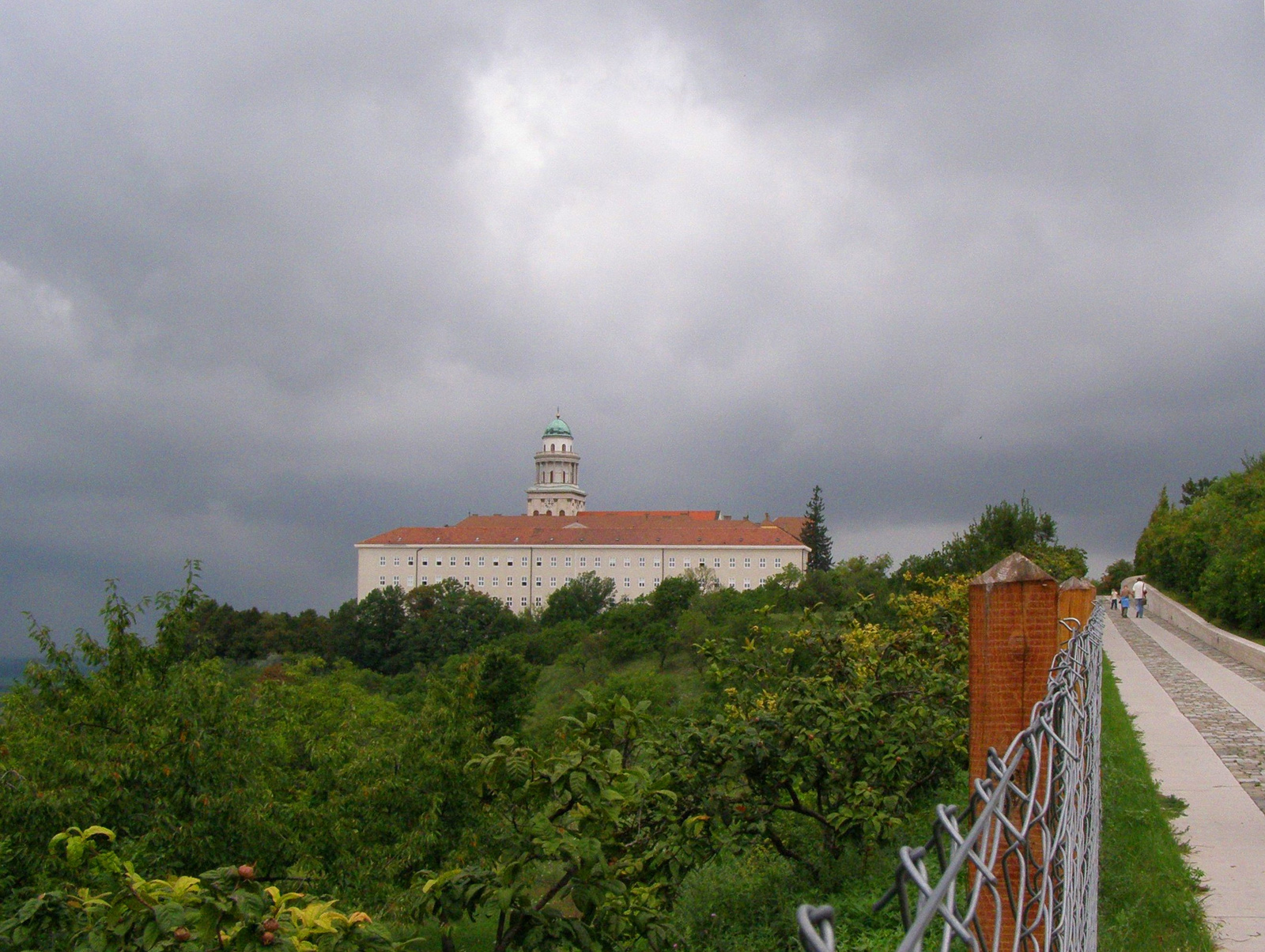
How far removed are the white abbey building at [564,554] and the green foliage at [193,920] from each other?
11126 cm

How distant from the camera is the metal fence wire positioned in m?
1.07

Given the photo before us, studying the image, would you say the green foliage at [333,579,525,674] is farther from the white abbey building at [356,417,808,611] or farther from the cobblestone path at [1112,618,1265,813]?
the cobblestone path at [1112,618,1265,813]

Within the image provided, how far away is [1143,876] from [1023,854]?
15.0 feet

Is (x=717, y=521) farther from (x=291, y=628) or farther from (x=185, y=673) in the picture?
(x=185, y=673)

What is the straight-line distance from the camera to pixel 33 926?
12.1 feet

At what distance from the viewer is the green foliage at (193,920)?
3146 millimetres

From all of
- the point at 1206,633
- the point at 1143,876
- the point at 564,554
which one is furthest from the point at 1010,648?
the point at 564,554

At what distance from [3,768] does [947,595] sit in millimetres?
11901

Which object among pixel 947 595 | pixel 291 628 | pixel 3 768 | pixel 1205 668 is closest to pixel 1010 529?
pixel 1205 668

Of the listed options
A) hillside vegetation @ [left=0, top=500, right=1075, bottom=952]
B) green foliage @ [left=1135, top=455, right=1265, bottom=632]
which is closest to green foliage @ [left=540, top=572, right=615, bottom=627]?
green foliage @ [left=1135, top=455, right=1265, bottom=632]

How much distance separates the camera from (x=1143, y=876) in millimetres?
5352

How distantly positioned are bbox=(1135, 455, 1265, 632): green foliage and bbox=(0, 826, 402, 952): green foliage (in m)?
27.3

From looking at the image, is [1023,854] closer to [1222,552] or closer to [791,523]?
[1222,552]

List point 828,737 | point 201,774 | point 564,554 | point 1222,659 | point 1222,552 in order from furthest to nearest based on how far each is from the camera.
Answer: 1. point 564,554
2. point 1222,552
3. point 1222,659
4. point 201,774
5. point 828,737
